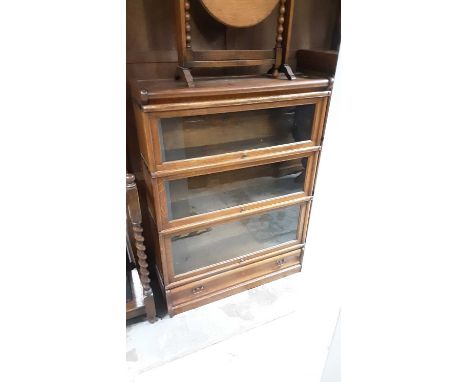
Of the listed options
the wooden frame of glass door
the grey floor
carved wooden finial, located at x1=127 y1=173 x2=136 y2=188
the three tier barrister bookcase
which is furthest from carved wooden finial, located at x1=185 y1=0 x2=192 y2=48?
the grey floor

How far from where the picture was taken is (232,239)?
1299 mm

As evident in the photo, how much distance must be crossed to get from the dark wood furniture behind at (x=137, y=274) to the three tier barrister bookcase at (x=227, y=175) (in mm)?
60

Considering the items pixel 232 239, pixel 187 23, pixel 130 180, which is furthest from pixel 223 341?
pixel 187 23

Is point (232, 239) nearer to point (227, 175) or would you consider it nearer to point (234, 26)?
point (227, 175)

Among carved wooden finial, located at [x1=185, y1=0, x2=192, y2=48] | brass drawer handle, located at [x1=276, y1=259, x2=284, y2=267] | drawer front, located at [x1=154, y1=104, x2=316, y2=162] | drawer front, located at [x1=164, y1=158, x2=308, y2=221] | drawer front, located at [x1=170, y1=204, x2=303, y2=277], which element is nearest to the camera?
carved wooden finial, located at [x1=185, y1=0, x2=192, y2=48]

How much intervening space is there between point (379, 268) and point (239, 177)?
867mm

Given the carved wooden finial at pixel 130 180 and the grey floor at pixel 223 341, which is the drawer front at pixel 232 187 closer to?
the carved wooden finial at pixel 130 180

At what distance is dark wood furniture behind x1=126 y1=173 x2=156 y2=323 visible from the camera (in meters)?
0.98

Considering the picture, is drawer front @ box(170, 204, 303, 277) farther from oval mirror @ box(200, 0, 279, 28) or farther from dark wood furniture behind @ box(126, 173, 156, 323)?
oval mirror @ box(200, 0, 279, 28)

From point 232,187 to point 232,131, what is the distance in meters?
0.23

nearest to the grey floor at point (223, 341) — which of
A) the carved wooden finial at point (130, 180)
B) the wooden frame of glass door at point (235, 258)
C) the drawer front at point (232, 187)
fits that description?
the wooden frame of glass door at point (235, 258)
